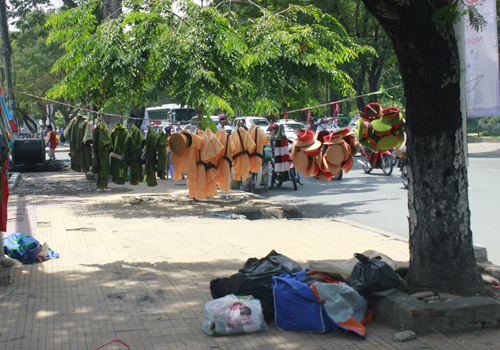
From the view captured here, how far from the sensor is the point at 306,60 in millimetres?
11281

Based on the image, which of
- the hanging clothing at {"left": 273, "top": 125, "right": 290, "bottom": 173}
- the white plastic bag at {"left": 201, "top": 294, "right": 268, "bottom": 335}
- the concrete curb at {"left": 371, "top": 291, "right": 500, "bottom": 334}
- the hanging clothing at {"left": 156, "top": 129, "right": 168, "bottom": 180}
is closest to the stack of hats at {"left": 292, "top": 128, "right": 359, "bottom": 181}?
the hanging clothing at {"left": 156, "top": 129, "right": 168, "bottom": 180}

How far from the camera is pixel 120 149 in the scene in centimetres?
864

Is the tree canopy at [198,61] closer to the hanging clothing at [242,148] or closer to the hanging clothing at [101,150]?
the hanging clothing at [242,148]

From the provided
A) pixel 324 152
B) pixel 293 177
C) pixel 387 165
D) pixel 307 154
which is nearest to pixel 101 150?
pixel 307 154

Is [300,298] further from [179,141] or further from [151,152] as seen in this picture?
[151,152]

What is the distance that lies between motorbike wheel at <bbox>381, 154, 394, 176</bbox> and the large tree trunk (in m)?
14.1

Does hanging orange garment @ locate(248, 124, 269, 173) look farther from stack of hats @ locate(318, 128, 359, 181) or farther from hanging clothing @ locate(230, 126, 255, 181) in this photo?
stack of hats @ locate(318, 128, 359, 181)

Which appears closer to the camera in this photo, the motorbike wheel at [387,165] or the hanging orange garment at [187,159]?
the hanging orange garment at [187,159]

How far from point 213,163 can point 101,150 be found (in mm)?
1862

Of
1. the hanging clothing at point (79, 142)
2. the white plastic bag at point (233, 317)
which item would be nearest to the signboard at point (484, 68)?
the white plastic bag at point (233, 317)

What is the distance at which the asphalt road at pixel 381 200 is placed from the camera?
33.6 feet

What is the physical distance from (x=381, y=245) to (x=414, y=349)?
4.16m

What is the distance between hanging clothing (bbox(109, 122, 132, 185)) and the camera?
8602 millimetres

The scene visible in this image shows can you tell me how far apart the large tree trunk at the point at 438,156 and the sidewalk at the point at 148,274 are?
67 cm
